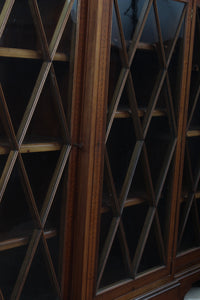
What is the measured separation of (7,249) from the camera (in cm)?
110

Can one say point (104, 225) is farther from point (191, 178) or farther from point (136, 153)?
point (191, 178)

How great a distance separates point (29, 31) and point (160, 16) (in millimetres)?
453

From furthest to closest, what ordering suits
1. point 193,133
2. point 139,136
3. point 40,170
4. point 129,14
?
point 193,133
point 139,136
point 129,14
point 40,170

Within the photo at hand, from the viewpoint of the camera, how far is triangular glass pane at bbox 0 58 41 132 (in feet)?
3.41

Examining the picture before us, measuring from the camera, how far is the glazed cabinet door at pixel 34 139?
1050mm

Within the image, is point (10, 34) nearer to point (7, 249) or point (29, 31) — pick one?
Result: point (29, 31)

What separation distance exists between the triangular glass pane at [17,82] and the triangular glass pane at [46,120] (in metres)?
0.04

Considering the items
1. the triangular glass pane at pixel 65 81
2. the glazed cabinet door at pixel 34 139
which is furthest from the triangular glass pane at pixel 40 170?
the triangular glass pane at pixel 65 81

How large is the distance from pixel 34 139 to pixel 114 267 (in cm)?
46

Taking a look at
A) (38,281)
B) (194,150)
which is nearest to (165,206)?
(194,150)

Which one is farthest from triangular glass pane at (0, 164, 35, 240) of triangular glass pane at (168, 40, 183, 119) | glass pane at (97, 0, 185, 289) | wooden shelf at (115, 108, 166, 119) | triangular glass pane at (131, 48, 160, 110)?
triangular glass pane at (168, 40, 183, 119)

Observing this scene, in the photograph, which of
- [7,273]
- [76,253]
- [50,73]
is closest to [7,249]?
[7,273]

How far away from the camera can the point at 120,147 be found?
4.27ft

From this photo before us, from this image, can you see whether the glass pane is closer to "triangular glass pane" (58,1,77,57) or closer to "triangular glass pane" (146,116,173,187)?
"triangular glass pane" (146,116,173,187)
